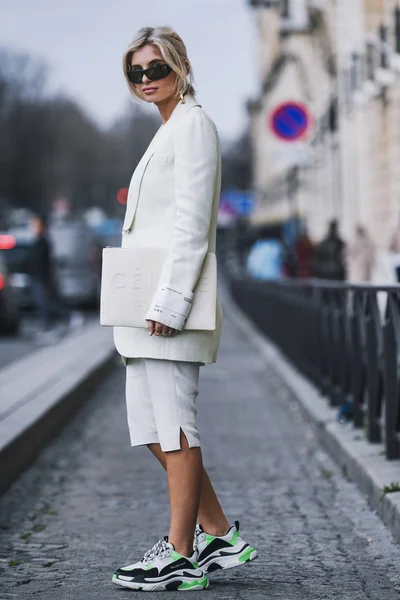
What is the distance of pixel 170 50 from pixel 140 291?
0.86 metres

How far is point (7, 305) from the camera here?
24.2 meters

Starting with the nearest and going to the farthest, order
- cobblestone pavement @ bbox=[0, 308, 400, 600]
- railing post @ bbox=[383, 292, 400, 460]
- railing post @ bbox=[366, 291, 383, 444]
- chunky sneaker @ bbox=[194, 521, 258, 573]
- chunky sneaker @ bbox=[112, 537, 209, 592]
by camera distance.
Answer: chunky sneaker @ bbox=[112, 537, 209, 592] < chunky sneaker @ bbox=[194, 521, 258, 573] < cobblestone pavement @ bbox=[0, 308, 400, 600] < railing post @ bbox=[383, 292, 400, 460] < railing post @ bbox=[366, 291, 383, 444]

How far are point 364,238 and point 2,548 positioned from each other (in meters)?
12.5

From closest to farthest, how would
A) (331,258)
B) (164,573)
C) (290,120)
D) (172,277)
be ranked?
(172,277)
(164,573)
(290,120)
(331,258)

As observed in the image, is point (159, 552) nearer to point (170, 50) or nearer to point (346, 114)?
point (170, 50)

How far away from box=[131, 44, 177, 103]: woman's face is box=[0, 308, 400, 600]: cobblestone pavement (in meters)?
1.77

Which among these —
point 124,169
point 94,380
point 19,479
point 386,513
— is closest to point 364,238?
point 94,380

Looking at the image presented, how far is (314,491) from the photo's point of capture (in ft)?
26.1

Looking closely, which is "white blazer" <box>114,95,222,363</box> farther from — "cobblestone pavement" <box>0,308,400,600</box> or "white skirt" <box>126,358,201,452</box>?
"cobblestone pavement" <box>0,308,400,600</box>

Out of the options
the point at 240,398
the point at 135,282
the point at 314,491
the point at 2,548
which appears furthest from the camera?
the point at 240,398

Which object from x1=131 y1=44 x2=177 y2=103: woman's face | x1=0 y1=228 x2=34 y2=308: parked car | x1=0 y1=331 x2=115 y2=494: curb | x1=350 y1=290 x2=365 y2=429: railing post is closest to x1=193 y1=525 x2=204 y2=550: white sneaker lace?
x1=131 y1=44 x2=177 y2=103: woman's face

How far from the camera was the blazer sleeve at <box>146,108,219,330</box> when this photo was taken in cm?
500

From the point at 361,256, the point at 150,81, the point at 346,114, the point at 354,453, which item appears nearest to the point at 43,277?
the point at 361,256

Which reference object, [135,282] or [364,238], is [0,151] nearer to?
[364,238]
